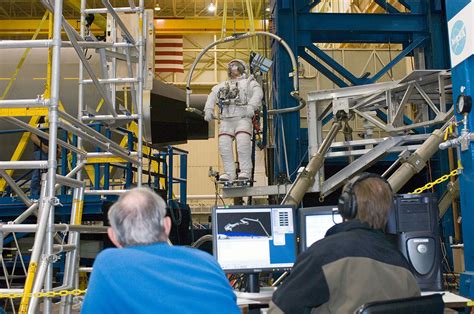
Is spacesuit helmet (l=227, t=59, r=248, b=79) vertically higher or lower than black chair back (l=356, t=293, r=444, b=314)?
higher

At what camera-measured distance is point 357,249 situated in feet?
6.98

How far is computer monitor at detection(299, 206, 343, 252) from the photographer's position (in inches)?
146

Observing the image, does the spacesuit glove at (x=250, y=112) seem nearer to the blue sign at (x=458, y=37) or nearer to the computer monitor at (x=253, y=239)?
the blue sign at (x=458, y=37)

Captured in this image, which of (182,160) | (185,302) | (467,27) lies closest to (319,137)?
(182,160)

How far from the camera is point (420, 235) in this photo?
3.71m

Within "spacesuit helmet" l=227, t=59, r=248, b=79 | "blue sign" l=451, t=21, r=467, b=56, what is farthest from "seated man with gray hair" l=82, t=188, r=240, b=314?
"spacesuit helmet" l=227, t=59, r=248, b=79

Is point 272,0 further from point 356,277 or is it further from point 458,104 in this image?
point 356,277

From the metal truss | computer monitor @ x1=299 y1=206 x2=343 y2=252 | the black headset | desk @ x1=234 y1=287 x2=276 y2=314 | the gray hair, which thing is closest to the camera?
the gray hair

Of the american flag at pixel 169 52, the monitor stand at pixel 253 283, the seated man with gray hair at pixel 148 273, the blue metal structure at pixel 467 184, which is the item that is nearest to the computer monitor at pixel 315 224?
the monitor stand at pixel 253 283

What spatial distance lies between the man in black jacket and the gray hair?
600 mm

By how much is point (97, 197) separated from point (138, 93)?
2052mm

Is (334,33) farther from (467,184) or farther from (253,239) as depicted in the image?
(253,239)

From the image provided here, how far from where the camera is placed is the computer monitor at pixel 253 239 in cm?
361

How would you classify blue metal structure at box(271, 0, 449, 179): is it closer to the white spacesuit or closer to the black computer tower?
the white spacesuit
